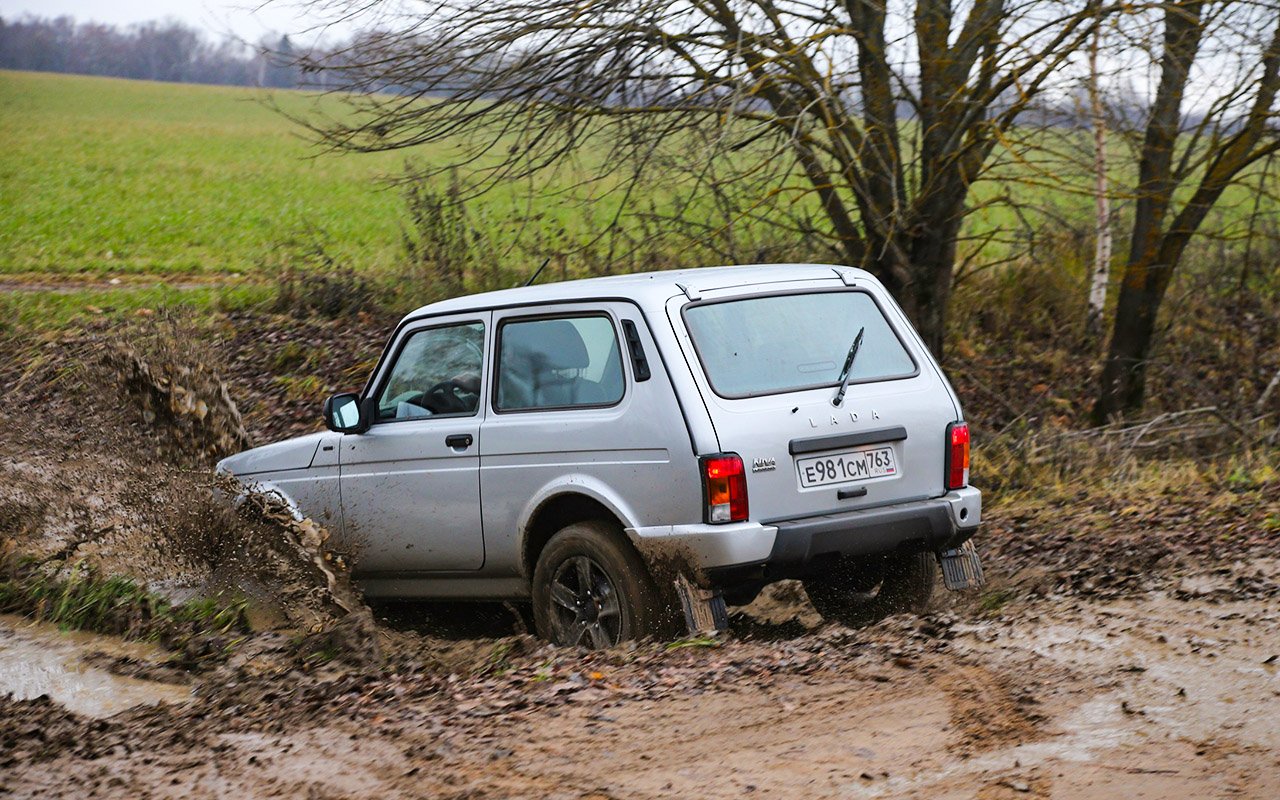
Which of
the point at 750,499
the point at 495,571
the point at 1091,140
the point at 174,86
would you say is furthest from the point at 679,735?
the point at 174,86

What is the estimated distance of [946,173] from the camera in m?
10.9

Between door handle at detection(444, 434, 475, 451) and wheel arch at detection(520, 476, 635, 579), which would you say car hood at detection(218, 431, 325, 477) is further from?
wheel arch at detection(520, 476, 635, 579)

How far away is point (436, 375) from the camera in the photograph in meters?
6.60

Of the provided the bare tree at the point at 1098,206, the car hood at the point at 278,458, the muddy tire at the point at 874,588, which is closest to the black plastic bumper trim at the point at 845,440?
the muddy tire at the point at 874,588

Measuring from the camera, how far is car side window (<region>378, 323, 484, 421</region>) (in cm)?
639

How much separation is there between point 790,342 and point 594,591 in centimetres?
139

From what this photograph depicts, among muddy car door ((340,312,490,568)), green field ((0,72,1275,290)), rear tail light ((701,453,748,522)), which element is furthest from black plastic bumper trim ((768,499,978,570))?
green field ((0,72,1275,290))

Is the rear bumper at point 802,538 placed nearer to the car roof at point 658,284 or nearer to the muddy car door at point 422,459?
the car roof at point 658,284

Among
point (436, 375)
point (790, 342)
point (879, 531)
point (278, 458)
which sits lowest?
point (879, 531)

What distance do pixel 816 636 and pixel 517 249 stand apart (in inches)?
369

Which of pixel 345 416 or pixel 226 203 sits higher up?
pixel 226 203

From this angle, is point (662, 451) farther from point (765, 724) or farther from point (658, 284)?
point (765, 724)

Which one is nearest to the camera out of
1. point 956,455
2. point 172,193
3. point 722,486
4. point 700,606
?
point 722,486

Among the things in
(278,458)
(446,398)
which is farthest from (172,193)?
(446,398)
